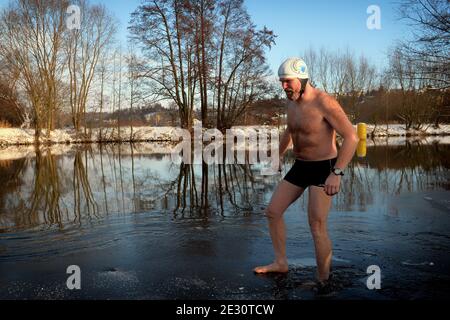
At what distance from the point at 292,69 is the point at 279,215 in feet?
4.05

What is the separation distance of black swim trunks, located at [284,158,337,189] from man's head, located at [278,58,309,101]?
0.58 m

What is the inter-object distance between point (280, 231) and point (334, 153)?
832 millimetres

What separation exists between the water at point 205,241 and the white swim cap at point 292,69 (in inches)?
65.2

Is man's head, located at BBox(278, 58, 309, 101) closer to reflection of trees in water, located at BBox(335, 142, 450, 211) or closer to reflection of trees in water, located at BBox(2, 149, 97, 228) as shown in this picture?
reflection of trees in water, located at BBox(335, 142, 450, 211)

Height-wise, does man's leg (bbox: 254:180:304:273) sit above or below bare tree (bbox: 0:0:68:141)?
below

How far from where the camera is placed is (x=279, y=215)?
373 centimetres

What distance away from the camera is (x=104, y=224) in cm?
581

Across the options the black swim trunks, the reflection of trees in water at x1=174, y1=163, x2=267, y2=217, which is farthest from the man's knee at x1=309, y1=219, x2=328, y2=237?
the reflection of trees in water at x1=174, y1=163, x2=267, y2=217

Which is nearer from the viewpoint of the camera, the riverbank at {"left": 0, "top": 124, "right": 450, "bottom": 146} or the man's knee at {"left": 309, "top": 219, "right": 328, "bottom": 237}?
the man's knee at {"left": 309, "top": 219, "right": 328, "bottom": 237}

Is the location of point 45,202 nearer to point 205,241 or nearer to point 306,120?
point 205,241

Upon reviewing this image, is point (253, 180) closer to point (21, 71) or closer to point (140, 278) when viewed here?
point (140, 278)

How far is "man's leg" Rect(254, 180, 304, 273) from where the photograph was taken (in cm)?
370

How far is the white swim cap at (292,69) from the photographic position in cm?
342

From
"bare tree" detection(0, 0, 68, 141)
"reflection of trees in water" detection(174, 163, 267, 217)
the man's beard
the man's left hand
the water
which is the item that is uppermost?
"bare tree" detection(0, 0, 68, 141)
